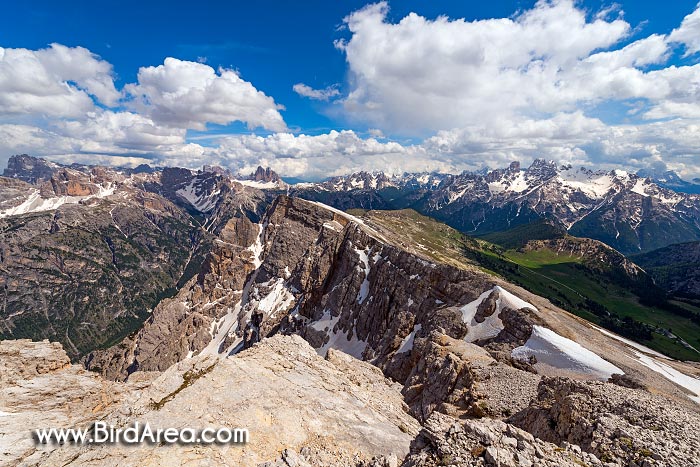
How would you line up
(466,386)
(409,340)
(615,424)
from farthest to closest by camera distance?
(409,340)
(466,386)
(615,424)

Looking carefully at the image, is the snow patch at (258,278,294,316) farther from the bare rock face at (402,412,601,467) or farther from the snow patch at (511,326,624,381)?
the bare rock face at (402,412,601,467)

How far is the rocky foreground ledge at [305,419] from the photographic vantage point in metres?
16.9

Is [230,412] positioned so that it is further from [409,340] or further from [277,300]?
[277,300]

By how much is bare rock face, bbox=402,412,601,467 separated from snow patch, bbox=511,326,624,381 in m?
35.1

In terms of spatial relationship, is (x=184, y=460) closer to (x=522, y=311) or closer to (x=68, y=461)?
(x=68, y=461)

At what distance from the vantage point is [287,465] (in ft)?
61.8

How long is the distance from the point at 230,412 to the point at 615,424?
24.8 m

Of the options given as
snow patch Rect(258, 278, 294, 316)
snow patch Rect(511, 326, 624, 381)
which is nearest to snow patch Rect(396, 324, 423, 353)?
snow patch Rect(511, 326, 624, 381)

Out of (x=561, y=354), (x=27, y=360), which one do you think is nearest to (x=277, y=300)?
(x=27, y=360)

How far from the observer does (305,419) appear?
25.2m

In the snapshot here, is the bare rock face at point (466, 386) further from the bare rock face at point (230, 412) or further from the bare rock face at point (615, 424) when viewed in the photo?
the bare rock face at point (230, 412)

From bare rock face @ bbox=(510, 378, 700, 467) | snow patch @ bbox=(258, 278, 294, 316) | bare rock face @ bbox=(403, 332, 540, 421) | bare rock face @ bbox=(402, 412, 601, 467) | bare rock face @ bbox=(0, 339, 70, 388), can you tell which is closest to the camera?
bare rock face @ bbox=(402, 412, 601, 467)

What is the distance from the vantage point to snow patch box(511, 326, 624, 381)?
45041 millimetres

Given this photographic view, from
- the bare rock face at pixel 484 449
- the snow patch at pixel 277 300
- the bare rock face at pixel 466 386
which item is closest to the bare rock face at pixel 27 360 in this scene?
the bare rock face at pixel 484 449
